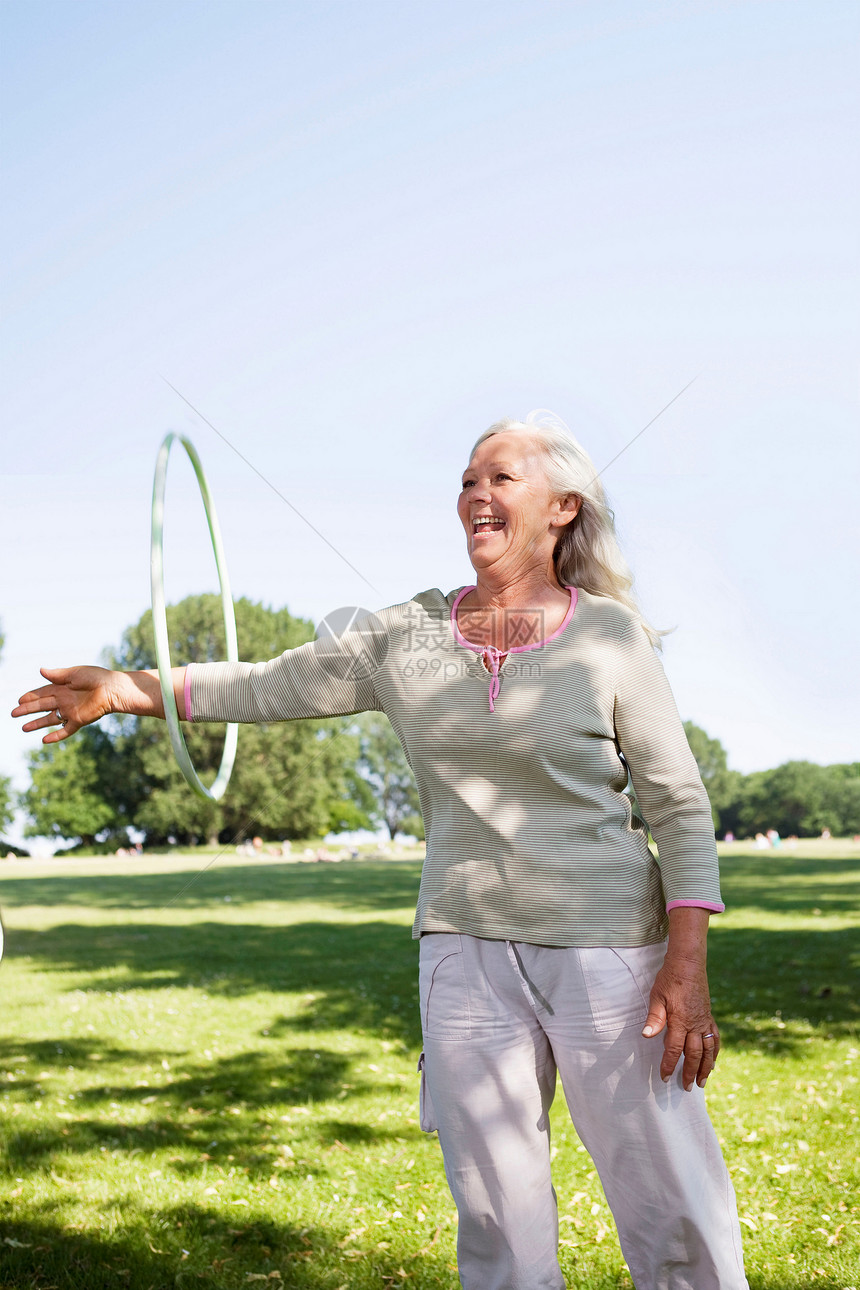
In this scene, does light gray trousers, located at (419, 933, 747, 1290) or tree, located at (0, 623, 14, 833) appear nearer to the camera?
light gray trousers, located at (419, 933, 747, 1290)

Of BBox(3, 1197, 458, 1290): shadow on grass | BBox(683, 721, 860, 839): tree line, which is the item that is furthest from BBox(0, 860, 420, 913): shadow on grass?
BBox(683, 721, 860, 839): tree line

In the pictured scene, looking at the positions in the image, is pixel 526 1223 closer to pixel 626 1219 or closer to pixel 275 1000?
pixel 626 1219

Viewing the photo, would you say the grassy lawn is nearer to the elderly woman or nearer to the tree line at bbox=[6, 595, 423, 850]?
the elderly woman

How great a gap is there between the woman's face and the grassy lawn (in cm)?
Result: 284

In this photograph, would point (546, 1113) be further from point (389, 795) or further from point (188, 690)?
point (389, 795)

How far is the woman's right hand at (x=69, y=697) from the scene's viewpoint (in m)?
2.54

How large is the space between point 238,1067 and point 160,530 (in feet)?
16.4

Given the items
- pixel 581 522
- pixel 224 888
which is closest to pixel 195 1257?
pixel 581 522

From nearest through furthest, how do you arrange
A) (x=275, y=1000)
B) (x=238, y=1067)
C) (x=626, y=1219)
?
(x=626, y=1219)
(x=238, y=1067)
(x=275, y=1000)

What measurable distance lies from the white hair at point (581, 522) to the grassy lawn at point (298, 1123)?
271 centimetres

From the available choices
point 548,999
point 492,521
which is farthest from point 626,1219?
point 492,521

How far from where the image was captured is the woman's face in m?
2.46

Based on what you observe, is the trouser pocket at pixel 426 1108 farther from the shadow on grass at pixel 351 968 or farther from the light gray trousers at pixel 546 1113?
the shadow on grass at pixel 351 968

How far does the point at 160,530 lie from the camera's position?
2938 mm
